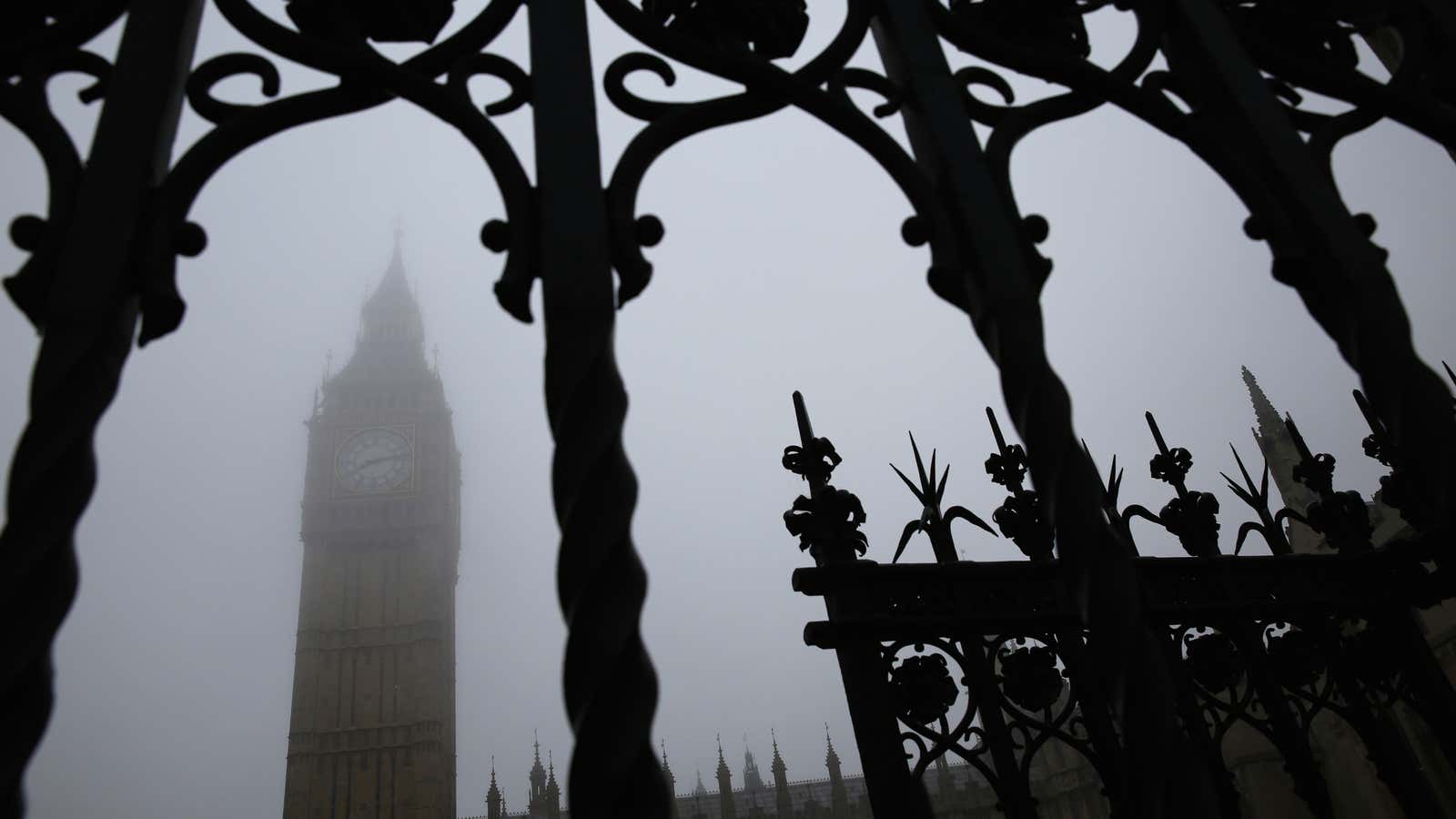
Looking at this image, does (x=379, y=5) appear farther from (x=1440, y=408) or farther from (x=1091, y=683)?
(x=1091, y=683)

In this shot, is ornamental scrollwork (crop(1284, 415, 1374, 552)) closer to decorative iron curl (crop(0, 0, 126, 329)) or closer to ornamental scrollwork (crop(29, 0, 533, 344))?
ornamental scrollwork (crop(29, 0, 533, 344))

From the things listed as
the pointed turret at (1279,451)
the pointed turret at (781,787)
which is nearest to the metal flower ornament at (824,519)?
the pointed turret at (1279,451)

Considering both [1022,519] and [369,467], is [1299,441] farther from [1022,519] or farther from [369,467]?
[369,467]

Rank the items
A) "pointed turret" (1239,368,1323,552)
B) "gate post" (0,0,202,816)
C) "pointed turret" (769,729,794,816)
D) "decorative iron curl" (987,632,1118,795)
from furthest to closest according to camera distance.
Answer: "pointed turret" (769,729,794,816) → "pointed turret" (1239,368,1323,552) → "decorative iron curl" (987,632,1118,795) → "gate post" (0,0,202,816)

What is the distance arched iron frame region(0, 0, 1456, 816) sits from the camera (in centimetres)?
110

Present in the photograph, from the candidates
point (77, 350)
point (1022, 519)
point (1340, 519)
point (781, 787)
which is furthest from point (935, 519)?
point (781, 787)

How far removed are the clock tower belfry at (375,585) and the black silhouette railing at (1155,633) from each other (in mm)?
39134

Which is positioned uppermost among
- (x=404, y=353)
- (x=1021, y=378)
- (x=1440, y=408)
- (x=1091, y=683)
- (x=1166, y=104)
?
→ (x=404, y=353)

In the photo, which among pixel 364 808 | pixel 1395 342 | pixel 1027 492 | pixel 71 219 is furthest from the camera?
pixel 364 808

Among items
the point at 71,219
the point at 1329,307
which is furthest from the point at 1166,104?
the point at 71,219

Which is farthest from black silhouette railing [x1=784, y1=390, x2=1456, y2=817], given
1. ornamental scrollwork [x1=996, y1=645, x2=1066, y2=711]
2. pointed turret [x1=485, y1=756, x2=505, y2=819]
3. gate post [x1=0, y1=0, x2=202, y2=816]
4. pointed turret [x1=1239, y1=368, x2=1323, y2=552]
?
pointed turret [x1=485, y1=756, x2=505, y2=819]

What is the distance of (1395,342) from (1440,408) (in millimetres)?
126

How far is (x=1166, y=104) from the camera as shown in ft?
6.07

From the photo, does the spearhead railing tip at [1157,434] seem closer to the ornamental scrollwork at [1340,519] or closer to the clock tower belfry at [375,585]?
the ornamental scrollwork at [1340,519]
